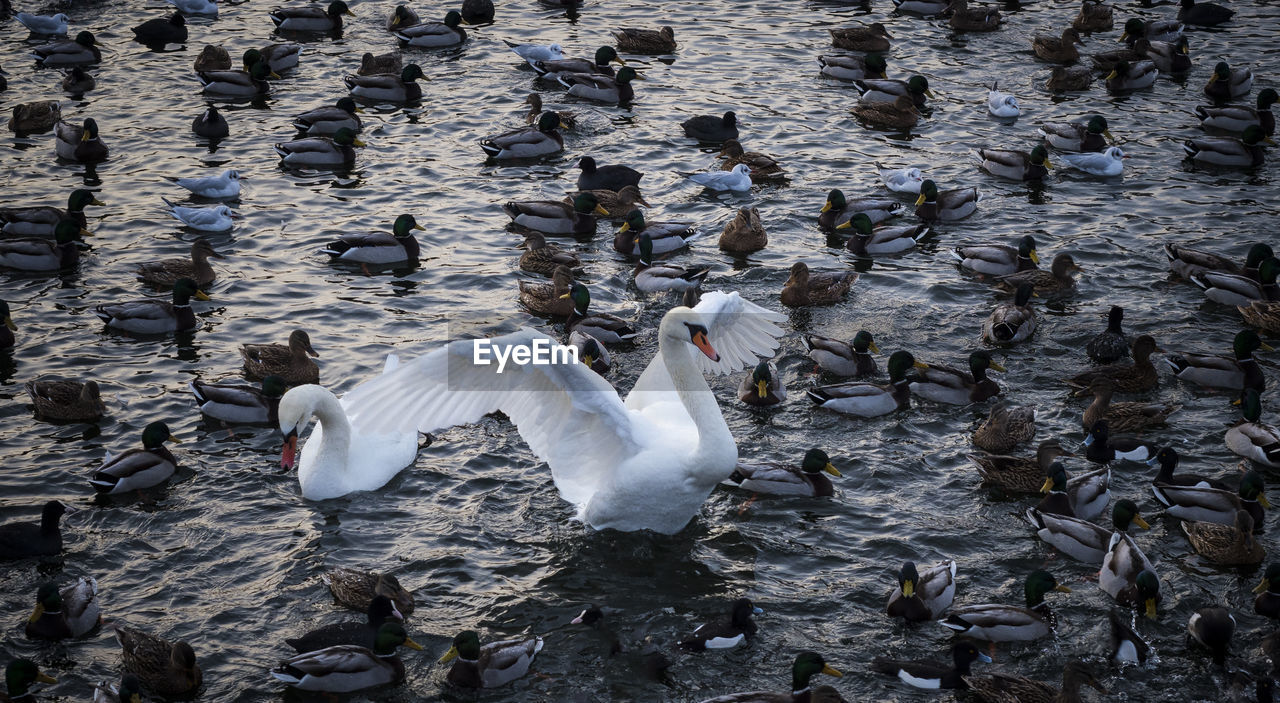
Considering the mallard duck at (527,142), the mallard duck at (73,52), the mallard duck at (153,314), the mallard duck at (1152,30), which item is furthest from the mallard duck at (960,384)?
the mallard duck at (73,52)

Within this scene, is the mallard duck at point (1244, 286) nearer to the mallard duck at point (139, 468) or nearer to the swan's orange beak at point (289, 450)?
the swan's orange beak at point (289, 450)

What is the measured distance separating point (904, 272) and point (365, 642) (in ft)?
29.8

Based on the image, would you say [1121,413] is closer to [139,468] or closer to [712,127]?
[712,127]

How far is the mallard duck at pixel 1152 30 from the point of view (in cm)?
2275

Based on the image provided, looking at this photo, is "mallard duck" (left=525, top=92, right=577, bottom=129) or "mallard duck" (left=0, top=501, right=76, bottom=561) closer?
"mallard duck" (left=0, top=501, right=76, bottom=561)

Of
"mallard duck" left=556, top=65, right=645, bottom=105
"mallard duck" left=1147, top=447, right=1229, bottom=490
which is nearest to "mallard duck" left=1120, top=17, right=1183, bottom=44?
"mallard duck" left=556, top=65, right=645, bottom=105

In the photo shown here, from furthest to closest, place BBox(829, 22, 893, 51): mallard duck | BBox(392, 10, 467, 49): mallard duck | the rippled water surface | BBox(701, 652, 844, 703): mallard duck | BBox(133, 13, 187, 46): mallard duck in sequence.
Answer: BBox(392, 10, 467, 49): mallard duck
BBox(133, 13, 187, 46): mallard duck
BBox(829, 22, 893, 51): mallard duck
the rippled water surface
BBox(701, 652, 844, 703): mallard duck

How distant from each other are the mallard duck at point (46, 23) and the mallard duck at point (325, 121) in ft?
22.0

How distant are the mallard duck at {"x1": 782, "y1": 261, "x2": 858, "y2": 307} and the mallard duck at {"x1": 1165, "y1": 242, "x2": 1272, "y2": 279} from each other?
406 cm

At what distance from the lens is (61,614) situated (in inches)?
377

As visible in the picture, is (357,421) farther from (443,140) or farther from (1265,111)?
(1265,111)

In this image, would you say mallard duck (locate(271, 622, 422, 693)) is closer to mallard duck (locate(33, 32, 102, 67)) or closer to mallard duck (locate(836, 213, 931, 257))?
mallard duck (locate(836, 213, 931, 257))

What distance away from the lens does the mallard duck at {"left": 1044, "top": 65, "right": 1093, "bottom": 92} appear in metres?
21.1

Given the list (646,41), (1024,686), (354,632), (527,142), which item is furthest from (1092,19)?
(354,632)
